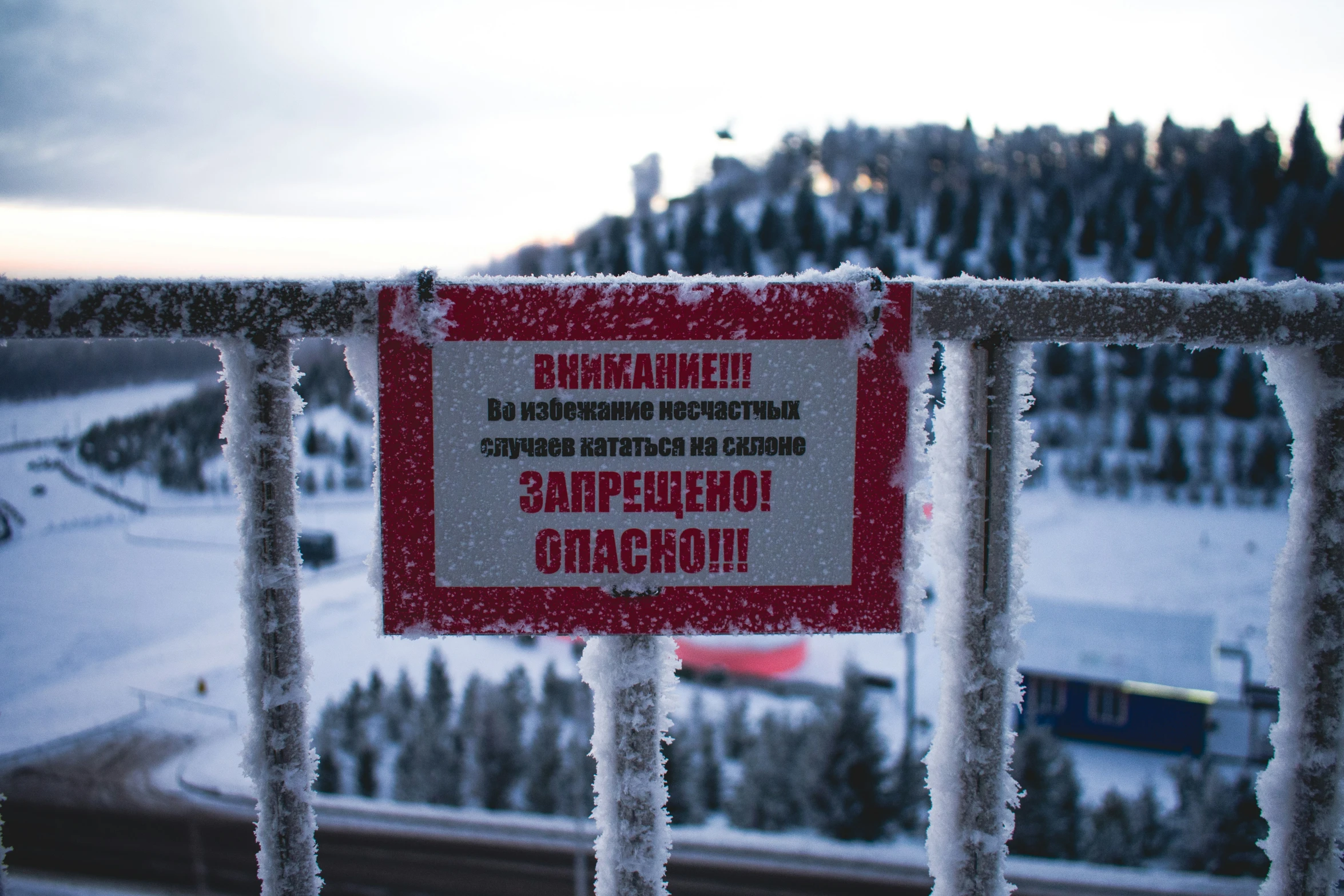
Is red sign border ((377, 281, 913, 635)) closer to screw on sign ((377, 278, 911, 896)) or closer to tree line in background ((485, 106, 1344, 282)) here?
screw on sign ((377, 278, 911, 896))

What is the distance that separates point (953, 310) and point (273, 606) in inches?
43.1

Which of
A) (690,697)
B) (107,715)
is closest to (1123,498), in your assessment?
(690,697)

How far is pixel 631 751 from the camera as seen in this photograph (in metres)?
1.09

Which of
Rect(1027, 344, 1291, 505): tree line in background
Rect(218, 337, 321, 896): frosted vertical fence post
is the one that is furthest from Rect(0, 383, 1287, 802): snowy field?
Rect(1027, 344, 1291, 505): tree line in background

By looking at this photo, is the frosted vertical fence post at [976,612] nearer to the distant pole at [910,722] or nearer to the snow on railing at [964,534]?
the snow on railing at [964,534]

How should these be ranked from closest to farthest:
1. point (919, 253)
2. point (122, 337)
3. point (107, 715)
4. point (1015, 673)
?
point (122, 337) → point (1015, 673) → point (107, 715) → point (919, 253)

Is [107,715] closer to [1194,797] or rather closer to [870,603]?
[870,603]

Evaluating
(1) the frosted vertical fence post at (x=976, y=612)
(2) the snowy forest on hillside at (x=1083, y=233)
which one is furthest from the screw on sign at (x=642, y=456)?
(2) the snowy forest on hillside at (x=1083, y=233)

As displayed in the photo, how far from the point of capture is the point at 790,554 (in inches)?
41.2

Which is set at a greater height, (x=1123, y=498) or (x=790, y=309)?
(x=790, y=309)

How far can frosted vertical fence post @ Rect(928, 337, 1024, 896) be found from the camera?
1062 millimetres

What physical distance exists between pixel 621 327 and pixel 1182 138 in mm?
93588

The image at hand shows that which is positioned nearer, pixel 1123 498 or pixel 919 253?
pixel 1123 498

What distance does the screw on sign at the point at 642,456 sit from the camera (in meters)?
1.01
